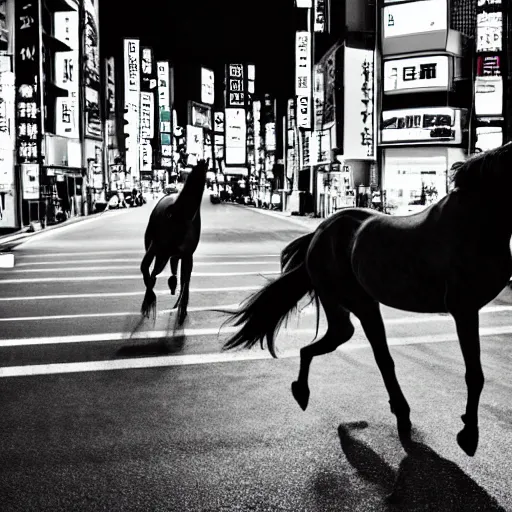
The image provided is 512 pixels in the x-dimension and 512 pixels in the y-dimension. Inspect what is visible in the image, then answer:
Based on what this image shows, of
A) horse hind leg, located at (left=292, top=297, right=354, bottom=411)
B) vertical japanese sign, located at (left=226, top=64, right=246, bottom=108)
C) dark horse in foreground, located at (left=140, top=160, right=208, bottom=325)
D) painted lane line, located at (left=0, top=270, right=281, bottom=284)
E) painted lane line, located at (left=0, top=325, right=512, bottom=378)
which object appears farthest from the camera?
vertical japanese sign, located at (left=226, top=64, right=246, bottom=108)

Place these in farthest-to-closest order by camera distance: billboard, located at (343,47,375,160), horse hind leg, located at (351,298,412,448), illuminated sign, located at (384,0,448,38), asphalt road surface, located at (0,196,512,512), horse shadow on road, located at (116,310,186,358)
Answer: billboard, located at (343,47,375,160)
illuminated sign, located at (384,0,448,38)
horse shadow on road, located at (116,310,186,358)
horse hind leg, located at (351,298,412,448)
asphalt road surface, located at (0,196,512,512)

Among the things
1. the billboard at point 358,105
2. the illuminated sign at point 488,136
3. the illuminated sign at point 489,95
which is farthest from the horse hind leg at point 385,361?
the billboard at point 358,105

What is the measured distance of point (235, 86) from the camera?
11488cm

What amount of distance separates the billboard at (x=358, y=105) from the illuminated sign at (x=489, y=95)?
6978 mm

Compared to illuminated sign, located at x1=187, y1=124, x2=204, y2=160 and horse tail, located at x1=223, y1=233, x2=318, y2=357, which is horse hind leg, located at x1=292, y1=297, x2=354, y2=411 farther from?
illuminated sign, located at x1=187, y1=124, x2=204, y2=160

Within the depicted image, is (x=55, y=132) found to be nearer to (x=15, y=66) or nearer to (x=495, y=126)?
(x=15, y=66)

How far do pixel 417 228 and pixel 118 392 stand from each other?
2.81 meters

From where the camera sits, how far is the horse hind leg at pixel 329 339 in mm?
5250

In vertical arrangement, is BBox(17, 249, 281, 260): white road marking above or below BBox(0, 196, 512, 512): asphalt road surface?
above

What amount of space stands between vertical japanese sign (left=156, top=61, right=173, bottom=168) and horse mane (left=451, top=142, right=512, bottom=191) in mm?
137183

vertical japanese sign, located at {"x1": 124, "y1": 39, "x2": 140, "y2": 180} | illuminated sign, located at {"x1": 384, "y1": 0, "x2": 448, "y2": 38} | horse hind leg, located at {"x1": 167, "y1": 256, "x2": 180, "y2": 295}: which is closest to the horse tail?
horse hind leg, located at {"x1": 167, "y1": 256, "x2": 180, "y2": 295}

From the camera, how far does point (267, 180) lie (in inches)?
2928

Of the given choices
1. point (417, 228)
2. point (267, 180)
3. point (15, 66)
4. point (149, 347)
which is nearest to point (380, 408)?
point (417, 228)

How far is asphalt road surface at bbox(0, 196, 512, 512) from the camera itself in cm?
394
